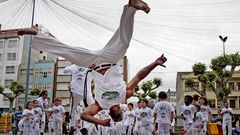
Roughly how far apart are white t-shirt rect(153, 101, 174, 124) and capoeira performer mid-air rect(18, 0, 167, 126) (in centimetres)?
475

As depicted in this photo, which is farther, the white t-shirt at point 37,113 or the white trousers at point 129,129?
the white trousers at point 129,129

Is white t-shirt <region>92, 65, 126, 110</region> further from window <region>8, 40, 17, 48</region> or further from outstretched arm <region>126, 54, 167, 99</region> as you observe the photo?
window <region>8, 40, 17, 48</region>

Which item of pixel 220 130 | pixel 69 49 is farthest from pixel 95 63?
pixel 220 130

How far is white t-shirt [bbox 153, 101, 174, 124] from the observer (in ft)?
37.0

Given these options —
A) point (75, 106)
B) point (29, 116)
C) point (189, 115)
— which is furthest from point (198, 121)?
point (29, 116)

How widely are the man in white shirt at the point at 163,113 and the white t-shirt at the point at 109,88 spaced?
510cm

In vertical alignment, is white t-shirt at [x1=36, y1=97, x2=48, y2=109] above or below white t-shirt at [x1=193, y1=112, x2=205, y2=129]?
above

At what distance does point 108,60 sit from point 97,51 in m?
0.39

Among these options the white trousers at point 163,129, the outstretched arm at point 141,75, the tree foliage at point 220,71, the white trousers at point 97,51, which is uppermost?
the tree foliage at point 220,71

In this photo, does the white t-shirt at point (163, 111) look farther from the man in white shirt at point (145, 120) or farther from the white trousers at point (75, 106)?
the white trousers at point (75, 106)

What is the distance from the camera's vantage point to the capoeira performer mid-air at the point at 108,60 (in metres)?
5.87

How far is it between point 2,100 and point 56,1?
5435 centimetres

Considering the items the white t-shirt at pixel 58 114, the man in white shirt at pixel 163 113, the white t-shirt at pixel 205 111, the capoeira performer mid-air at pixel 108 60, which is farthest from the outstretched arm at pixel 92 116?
the white t-shirt at pixel 205 111

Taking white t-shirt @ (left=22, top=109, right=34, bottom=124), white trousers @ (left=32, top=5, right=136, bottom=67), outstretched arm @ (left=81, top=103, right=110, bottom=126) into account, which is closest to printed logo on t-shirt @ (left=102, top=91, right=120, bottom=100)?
outstretched arm @ (left=81, top=103, right=110, bottom=126)
